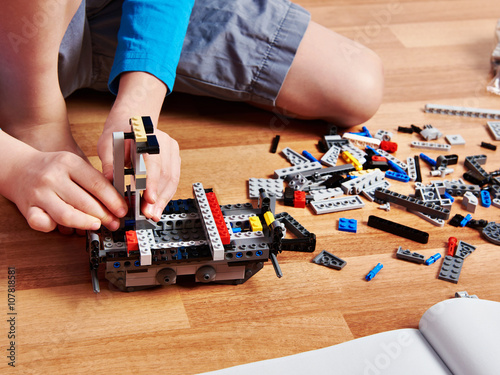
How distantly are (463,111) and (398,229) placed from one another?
2.05 feet

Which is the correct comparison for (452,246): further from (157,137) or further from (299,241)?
(157,137)

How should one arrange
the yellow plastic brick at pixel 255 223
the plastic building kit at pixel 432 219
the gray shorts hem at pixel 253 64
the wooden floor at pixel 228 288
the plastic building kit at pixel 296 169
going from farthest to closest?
the gray shorts hem at pixel 253 64
the plastic building kit at pixel 296 169
the plastic building kit at pixel 432 219
the yellow plastic brick at pixel 255 223
the wooden floor at pixel 228 288

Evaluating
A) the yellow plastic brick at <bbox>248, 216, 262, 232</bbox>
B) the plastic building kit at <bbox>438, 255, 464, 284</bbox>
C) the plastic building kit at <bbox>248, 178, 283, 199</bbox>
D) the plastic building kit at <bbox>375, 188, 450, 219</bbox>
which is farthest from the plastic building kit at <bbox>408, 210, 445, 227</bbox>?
the yellow plastic brick at <bbox>248, 216, 262, 232</bbox>

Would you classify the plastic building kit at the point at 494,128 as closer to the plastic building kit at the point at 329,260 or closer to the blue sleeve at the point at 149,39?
the plastic building kit at the point at 329,260

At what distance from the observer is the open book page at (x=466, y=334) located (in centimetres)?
87

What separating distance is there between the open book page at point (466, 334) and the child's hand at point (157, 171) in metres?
0.49

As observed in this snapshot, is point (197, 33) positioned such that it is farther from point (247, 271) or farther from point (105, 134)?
point (247, 271)

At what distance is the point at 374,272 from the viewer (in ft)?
3.86

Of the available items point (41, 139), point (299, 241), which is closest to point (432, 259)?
point (299, 241)

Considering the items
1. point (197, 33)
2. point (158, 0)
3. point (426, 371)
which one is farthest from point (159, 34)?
point (426, 371)

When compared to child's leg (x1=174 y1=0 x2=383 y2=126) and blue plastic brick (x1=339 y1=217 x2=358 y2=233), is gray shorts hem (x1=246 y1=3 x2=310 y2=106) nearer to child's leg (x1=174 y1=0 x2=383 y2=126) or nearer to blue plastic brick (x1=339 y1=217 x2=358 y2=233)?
child's leg (x1=174 y1=0 x2=383 y2=126)

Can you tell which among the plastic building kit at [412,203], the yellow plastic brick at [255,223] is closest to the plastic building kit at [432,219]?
the plastic building kit at [412,203]

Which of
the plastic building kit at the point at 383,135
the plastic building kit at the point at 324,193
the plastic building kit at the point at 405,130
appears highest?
the plastic building kit at the point at 405,130

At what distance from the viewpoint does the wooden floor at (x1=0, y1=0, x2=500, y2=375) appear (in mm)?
992
